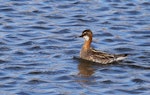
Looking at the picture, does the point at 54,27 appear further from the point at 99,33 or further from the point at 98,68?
the point at 98,68

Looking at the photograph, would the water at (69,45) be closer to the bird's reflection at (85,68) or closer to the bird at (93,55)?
the bird's reflection at (85,68)

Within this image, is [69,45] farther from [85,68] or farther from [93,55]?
[85,68]

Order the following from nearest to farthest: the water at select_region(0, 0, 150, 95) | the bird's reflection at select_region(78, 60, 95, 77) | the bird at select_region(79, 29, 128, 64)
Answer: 1. the water at select_region(0, 0, 150, 95)
2. the bird's reflection at select_region(78, 60, 95, 77)
3. the bird at select_region(79, 29, 128, 64)

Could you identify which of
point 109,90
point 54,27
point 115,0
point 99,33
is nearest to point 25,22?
point 54,27

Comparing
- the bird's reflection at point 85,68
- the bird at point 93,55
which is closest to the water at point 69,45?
the bird's reflection at point 85,68

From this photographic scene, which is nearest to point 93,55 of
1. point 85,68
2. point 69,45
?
point 85,68

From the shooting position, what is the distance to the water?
1755 cm

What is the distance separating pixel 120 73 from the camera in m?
18.7

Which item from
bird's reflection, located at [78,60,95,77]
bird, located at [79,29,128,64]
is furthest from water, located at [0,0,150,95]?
bird, located at [79,29,128,64]

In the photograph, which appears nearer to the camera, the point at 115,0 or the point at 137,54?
the point at 137,54

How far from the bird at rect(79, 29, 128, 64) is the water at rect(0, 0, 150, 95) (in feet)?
0.63

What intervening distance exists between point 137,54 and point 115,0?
250 inches

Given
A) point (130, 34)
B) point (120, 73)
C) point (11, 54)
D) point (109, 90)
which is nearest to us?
point (109, 90)

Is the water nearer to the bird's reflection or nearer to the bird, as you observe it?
the bird's reflection
